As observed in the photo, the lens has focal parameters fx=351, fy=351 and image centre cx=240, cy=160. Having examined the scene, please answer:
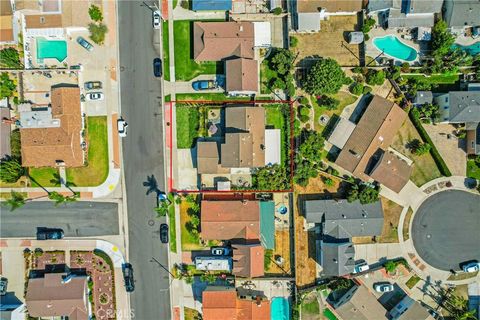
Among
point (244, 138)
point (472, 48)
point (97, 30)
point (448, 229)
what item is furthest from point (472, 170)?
point (97, 30)

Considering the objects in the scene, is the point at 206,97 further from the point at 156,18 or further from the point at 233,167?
the point at 156,18

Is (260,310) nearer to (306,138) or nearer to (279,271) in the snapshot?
(279,271)

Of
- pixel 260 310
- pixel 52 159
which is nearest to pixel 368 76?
pixel 260 310

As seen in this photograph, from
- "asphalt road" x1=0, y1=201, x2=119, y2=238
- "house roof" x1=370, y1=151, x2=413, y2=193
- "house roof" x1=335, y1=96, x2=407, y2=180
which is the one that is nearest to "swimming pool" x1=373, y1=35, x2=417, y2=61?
"house roof" x1=335, y1=96, x2=407, y2=180

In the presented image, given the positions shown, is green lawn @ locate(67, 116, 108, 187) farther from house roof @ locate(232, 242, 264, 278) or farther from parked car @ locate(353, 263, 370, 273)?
parked car @ locate(353, 263, 370, 273)

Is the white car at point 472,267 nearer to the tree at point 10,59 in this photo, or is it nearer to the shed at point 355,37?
the shed at point 355,37

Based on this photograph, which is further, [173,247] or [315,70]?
[173,247]

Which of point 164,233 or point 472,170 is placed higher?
point 472,170
